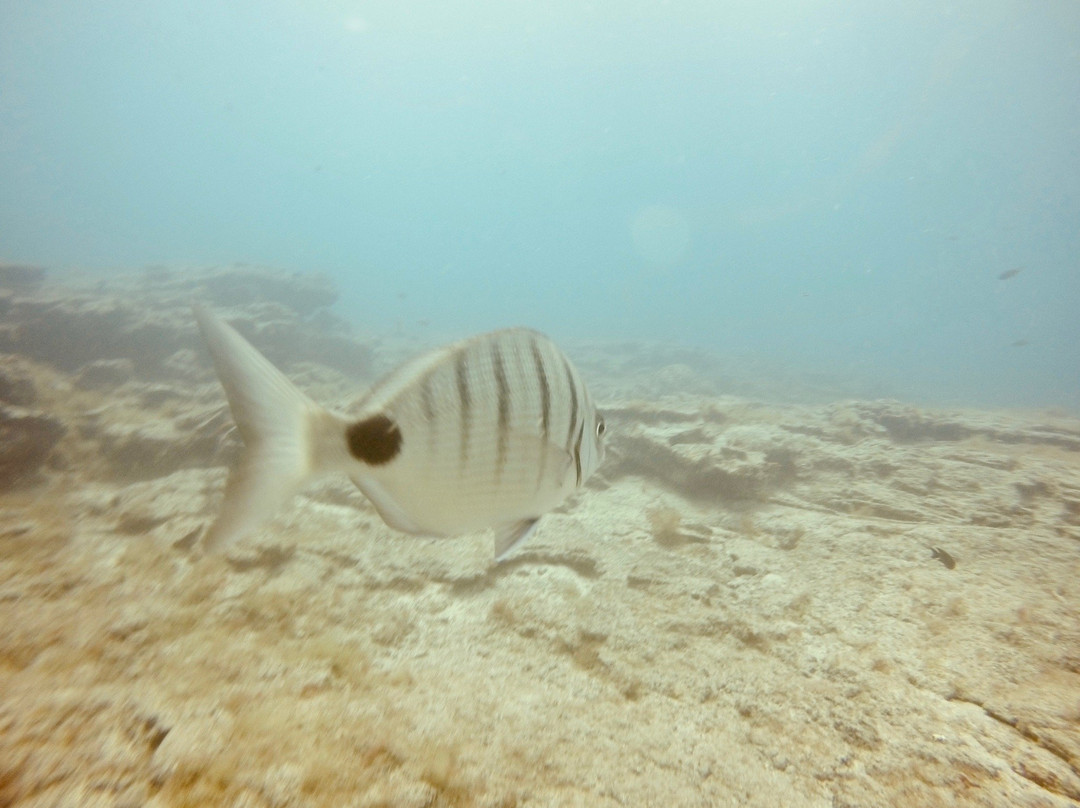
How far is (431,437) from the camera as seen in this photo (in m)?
1.05

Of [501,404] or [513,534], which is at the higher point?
[501,404]

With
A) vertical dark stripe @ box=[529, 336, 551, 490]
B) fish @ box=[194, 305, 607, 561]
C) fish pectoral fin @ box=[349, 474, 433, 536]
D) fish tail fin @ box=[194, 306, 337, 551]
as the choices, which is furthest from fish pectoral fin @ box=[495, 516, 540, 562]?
fish tail fin @ box=[194, 306, 337, 551]

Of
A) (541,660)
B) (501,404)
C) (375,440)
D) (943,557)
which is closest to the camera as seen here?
(375,440)

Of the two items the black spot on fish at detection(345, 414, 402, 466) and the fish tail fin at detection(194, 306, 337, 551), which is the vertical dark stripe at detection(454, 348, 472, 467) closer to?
the black spot on fish at detection(345, 414, 402, 466)

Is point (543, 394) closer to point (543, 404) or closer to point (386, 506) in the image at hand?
point (543, 404)

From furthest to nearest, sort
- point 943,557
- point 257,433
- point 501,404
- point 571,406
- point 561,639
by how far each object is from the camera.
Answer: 1. point 943,557
2. point 561,639
3. point 571,406
4. point 501,404
5. point 257,433

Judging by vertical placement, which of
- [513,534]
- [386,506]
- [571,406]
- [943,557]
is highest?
[571,406]

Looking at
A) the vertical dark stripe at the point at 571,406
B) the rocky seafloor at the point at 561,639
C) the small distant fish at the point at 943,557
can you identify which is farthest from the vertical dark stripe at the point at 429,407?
the small distant fish at the point at 943,557

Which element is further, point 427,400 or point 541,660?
point 541,660

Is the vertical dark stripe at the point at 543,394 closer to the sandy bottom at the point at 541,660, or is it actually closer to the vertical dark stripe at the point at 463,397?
the vertical dark stripe at the point at 463,397

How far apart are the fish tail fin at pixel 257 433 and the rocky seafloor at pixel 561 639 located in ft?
3.48

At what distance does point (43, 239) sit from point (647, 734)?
92531 millimetres

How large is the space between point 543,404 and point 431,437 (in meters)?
0.32

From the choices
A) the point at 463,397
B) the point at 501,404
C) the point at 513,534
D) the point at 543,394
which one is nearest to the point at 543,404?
the point at 543,394
